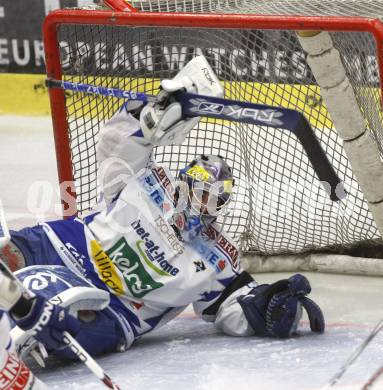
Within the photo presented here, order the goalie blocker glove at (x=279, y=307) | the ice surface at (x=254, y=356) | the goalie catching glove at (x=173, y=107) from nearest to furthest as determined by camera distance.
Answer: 1. the ice surface at (x=254, y=356)
2. the goalie catching glove at (x=173, y=107)
3. the goalie blocker glove at (x=279, y=307)

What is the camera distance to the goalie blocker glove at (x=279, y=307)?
2.86 m

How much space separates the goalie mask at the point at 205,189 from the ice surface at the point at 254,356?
1.13ft

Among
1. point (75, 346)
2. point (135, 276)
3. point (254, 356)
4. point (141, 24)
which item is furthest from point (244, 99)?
point (75, 346)

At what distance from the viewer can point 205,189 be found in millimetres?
2816

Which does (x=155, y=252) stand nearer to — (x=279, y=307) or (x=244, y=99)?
(x=279, y=307)

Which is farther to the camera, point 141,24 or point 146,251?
point 141,24

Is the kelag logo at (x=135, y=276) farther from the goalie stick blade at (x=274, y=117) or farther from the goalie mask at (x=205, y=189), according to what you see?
the goalie stick blade at (x=274, y=117)

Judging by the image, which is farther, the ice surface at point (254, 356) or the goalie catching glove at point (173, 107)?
the goalie catching glove at point (173, 107)

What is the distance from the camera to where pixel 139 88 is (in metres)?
3.56

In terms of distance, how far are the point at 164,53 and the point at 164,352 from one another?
1097 millimetres

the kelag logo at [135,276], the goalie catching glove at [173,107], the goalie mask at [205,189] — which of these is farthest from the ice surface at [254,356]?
the goalie catching glove at [173,107]

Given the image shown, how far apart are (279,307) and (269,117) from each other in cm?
53

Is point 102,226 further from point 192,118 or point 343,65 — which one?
point 343,65

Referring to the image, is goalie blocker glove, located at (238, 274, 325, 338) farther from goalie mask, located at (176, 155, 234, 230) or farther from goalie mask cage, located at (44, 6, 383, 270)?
goalie mask cage, located at (44, 6, 383, 270)
